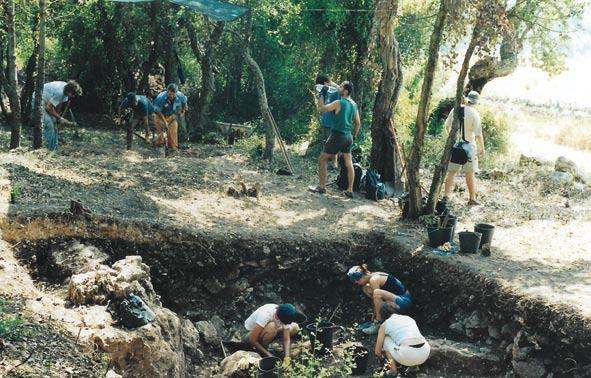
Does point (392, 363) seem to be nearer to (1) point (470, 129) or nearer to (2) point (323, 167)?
(2) point (323, 167)

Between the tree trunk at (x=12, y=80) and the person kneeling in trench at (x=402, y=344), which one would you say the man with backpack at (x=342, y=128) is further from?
the tree trunk at (x=12, y=80)

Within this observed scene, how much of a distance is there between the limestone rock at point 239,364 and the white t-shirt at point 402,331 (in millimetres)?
1416

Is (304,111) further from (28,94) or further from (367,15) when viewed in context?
(28,94)

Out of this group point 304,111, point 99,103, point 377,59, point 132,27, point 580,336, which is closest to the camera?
point 580,336

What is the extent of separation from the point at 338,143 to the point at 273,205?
1.41 meters

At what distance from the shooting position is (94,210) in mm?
8383

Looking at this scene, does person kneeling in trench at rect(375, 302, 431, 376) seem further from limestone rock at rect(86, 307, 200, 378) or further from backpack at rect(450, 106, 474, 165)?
backpack at rect(450, 106, 474, 165)

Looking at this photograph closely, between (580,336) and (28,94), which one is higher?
(28,94)

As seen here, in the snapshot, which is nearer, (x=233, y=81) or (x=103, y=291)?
(x=103, y=291)

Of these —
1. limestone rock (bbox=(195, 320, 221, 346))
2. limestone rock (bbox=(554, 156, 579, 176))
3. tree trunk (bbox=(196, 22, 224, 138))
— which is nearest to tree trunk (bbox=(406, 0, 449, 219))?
limestone rock (bbox=(195, 320, 221, 346))

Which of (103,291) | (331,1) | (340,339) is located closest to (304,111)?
(331,1)

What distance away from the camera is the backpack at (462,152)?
10219 mm

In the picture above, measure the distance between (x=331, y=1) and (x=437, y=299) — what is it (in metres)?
8.13

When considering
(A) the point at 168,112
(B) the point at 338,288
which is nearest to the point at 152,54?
(A) the point at 168,112
